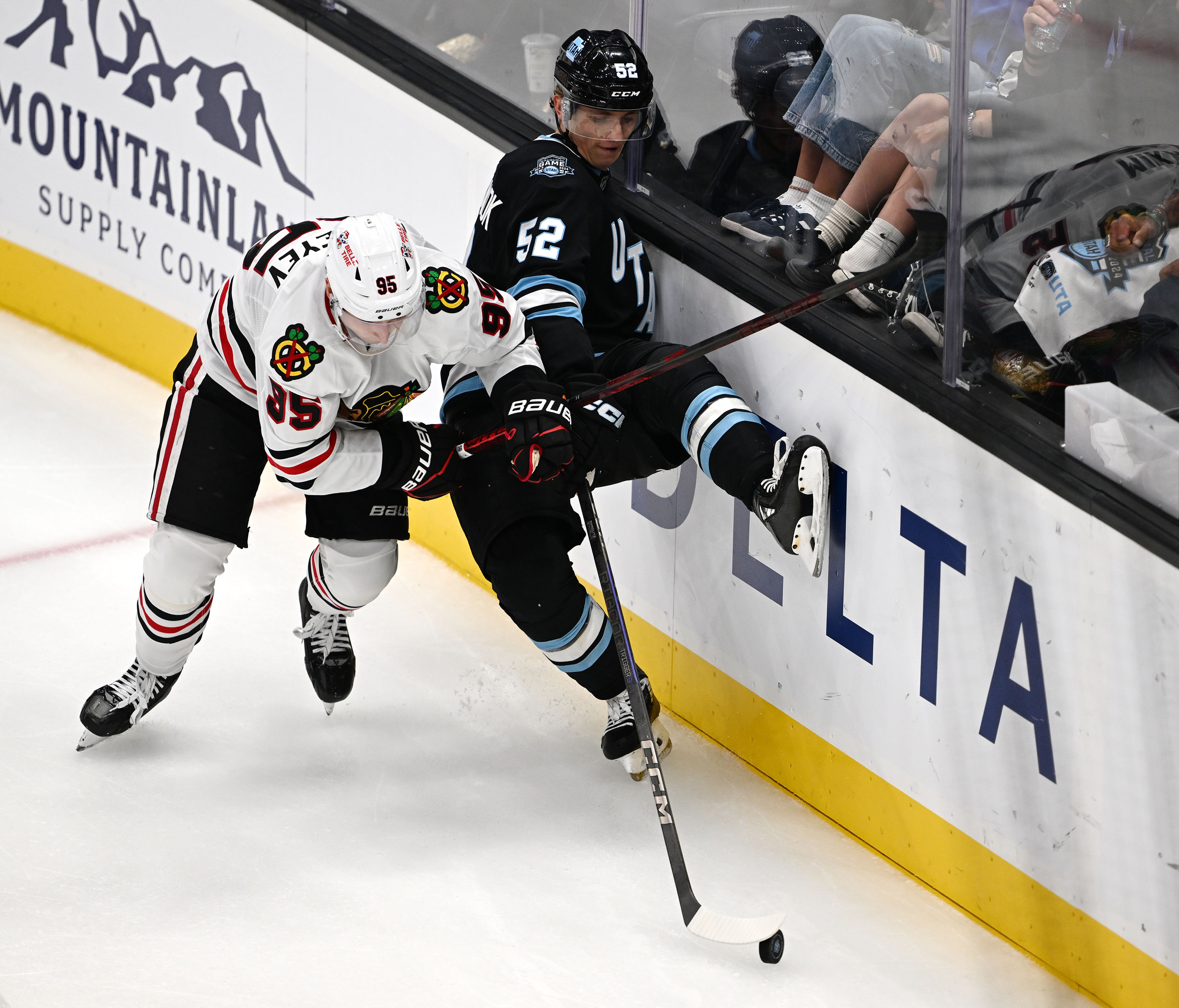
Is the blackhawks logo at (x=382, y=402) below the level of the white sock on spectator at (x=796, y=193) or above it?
below

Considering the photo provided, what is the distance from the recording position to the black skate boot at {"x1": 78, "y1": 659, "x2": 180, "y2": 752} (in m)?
2.96

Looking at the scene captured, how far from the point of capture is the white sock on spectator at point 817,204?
2.79 metres

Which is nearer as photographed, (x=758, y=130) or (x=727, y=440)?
(x=727, y=440)

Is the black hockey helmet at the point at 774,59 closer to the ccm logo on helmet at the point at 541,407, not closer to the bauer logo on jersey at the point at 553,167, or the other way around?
the bauer logo on jersey at the point at 553,167

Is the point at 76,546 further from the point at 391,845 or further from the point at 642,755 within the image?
the point at 642,755

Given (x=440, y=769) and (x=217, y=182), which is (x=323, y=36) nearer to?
(x=217, y=182)

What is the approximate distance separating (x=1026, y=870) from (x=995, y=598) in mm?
433

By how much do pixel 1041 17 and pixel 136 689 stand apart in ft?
6.49

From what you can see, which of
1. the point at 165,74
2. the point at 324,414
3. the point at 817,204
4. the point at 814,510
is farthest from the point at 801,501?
the point at 165,74

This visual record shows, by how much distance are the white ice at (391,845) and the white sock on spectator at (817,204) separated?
3.48 ft

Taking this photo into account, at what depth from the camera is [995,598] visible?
8.04ft

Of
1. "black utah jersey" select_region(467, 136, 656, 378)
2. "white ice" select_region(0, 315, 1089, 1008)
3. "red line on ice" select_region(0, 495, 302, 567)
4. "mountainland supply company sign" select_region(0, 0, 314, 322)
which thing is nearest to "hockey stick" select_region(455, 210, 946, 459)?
"black utah jersey" select_region(467, 136, 656, 378)

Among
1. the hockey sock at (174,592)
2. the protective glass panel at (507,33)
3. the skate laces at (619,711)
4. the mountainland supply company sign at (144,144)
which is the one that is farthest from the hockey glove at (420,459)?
the mountainland supply company sign at (144,144)

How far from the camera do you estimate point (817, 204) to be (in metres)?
2.81
